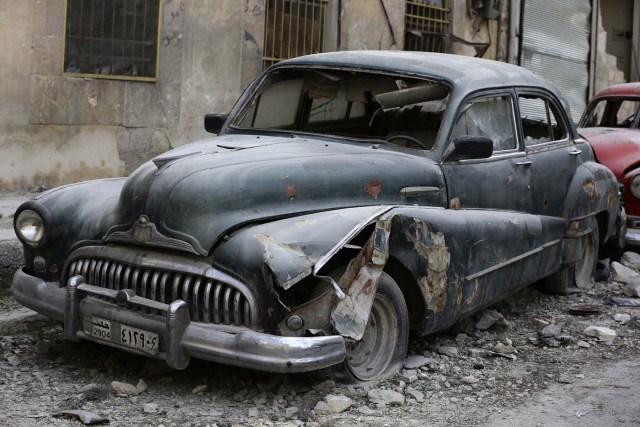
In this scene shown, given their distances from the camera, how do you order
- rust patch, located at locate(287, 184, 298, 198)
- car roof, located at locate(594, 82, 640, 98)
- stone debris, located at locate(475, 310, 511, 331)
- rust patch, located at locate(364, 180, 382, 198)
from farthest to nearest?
Result: car roof, located at locate(594, 82, 640, 98), stone debris, located at locate(475, 310, 511, 331), rust patch, located at locate(364, 180, 382, 198), rust patch, located at locate(287, 184, 298, 198)

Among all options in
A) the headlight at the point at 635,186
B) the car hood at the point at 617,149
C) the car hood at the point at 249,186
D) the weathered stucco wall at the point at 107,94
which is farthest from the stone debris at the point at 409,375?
the weathered stucco wall at the point at 107,94

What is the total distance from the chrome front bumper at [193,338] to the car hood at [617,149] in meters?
5.20

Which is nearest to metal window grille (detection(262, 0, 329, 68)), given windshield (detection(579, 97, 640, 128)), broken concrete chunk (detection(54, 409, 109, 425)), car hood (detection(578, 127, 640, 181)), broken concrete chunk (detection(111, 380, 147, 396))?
windshield (detection(579, 97, 640, 128))

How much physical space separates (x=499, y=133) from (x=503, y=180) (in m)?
0.36

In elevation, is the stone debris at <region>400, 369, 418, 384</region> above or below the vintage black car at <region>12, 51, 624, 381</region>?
below

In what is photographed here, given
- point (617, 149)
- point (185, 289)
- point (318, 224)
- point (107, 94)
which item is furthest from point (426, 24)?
point (185, 289)

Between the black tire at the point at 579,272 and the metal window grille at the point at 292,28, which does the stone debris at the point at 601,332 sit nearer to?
the black tire at the point at 579,272

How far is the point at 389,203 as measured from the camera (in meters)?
5.42

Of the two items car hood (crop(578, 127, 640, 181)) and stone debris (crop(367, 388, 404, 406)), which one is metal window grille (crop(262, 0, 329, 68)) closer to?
car hood (crop(578, 127, 640, 181))

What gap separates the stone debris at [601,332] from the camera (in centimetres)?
631

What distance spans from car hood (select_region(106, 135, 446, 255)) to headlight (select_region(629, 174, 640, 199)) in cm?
369

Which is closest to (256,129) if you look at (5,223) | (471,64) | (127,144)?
(471,64)

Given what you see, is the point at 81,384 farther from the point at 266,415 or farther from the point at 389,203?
the point at 389,203

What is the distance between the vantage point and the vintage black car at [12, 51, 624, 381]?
4531 millimetres
